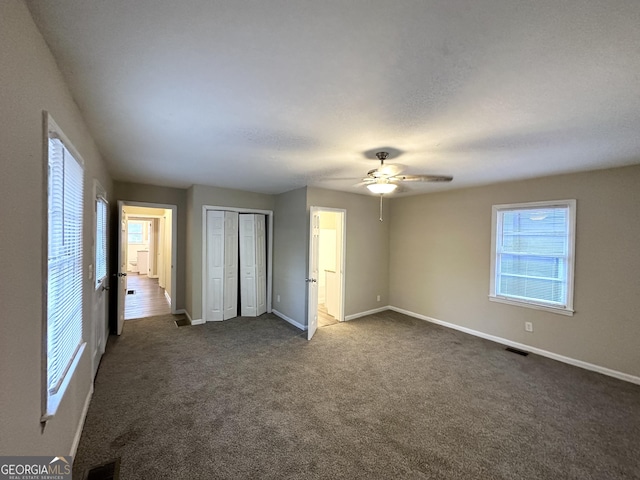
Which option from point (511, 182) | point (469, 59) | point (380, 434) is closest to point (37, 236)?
point (469, 59)

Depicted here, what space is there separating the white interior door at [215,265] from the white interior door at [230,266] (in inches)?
2.5

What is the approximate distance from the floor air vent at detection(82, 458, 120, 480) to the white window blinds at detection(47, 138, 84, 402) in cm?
69

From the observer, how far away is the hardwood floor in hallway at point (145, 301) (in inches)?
206

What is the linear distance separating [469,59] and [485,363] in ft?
11.4

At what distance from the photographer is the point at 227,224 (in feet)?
16.1

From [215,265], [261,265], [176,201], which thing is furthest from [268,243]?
[176,201]

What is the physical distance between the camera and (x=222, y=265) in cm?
488

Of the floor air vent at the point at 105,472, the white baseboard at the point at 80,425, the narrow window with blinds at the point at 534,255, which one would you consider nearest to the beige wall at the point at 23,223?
the floor air vent at the point at 105,472

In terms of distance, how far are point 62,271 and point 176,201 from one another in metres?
3.72

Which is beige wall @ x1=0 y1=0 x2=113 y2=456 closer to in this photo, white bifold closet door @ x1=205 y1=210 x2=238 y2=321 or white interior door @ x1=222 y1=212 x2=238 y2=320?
white bifold closet door @ x1=205 y1=210 x2=238 y2=321

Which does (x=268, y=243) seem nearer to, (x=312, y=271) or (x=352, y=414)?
(x=312, y=271)

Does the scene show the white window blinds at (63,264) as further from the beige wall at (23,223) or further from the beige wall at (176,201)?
the beige wall at (176,201)

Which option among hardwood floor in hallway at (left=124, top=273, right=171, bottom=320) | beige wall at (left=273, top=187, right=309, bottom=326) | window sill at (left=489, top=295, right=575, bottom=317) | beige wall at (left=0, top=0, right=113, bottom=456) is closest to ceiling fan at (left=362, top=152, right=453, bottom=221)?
beige wall at (left=273, top=187, right=309, bottom=326)

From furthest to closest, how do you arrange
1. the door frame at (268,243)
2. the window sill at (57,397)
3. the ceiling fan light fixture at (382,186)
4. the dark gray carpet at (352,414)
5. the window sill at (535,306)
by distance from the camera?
1. the door frame at (268,243)
2. the window sill at (535,306)
3. the ceiling fan light fixture at (382,186)
4. the dark gray carpet at (352,414)
5. the window sill at (57,397)
